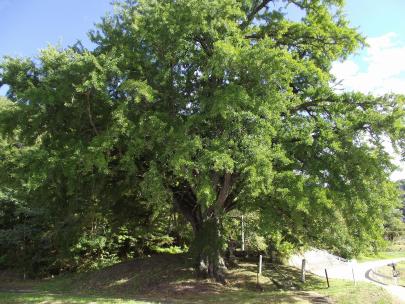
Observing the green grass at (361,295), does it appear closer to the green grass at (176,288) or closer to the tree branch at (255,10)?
the green grass at (176,288)

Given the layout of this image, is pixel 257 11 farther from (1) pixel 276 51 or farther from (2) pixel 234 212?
(2) pixel 234 212

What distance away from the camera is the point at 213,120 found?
1438 cm

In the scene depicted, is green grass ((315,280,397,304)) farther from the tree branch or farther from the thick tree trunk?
the tree branch

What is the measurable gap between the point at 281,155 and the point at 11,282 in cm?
1758

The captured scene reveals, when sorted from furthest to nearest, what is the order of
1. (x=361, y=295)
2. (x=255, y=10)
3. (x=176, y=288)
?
1. (x=255, y=10)
2. (x=176, y=288)
3. (x=361, y=295)

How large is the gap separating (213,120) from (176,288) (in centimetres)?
697

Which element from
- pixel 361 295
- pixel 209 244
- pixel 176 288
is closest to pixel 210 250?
pixel 209 244

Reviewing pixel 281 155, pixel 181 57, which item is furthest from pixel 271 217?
pixel 181 57

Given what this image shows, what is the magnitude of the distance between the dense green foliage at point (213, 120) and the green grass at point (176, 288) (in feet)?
7.68

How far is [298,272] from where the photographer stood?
72.1 ft

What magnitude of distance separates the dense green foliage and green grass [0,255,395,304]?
2.34 metres

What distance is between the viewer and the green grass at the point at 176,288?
14.1 metres

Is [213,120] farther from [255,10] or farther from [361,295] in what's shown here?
[361,295]

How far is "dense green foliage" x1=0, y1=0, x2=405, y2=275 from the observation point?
1324 centimetres
